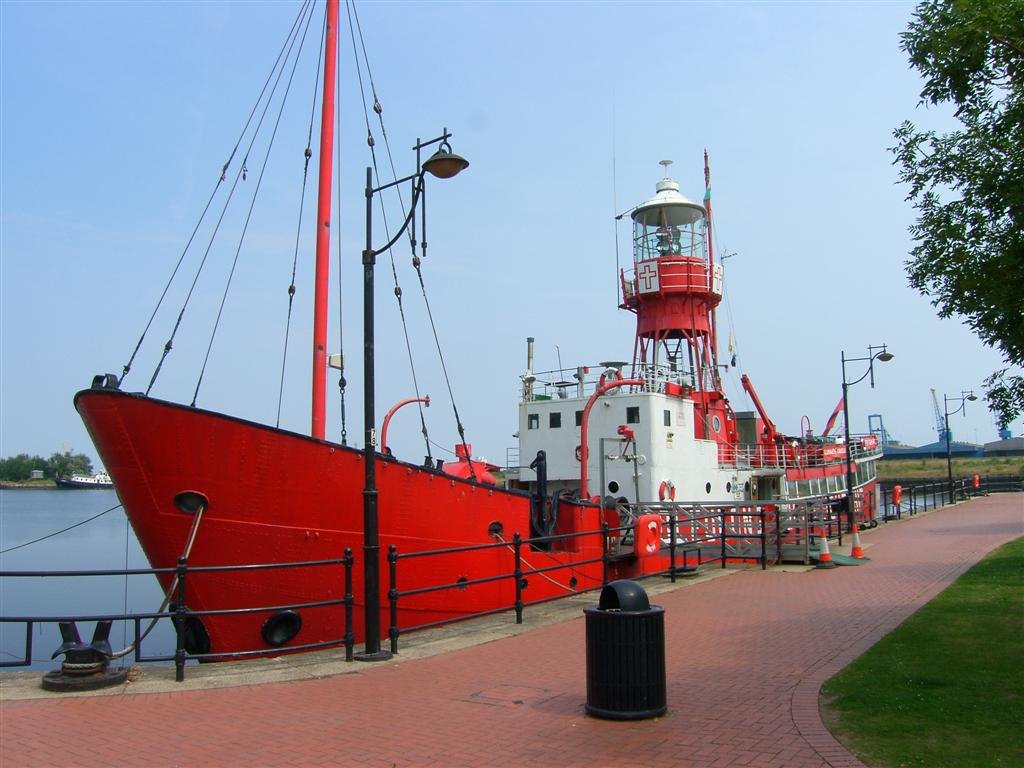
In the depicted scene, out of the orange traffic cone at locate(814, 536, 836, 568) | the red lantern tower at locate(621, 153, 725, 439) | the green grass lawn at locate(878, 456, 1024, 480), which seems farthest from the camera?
the green grass lawn at locate(878, 456, 1024, 480)

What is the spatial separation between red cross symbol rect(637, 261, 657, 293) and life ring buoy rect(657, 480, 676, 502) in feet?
21.7

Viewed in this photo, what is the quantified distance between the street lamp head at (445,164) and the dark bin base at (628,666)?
4724mm

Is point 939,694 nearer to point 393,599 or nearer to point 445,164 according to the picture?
point 393,599

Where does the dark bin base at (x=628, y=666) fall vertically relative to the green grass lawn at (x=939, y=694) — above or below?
above

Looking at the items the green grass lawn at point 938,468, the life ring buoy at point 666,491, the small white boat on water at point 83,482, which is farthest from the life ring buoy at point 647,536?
the small white boat on water at point 83,482

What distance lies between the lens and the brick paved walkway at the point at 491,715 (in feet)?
17.8

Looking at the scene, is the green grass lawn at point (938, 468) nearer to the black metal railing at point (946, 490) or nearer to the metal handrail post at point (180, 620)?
the black metal railing at point (946, 490)

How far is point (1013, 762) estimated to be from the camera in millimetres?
5000

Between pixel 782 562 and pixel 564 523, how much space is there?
4.66 metres

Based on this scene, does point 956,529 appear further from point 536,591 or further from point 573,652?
point 573,652

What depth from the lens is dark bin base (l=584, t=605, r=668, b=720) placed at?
6227mm

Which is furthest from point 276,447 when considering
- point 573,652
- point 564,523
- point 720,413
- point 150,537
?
point 720,413

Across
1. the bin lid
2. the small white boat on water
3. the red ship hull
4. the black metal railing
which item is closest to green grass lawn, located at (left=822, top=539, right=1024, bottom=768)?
the bin lid

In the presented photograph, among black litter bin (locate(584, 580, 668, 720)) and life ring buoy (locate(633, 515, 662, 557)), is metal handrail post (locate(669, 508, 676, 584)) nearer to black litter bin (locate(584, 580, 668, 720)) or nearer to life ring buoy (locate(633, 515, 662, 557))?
life ring buoy (locate(633, 515, 662, 557))
